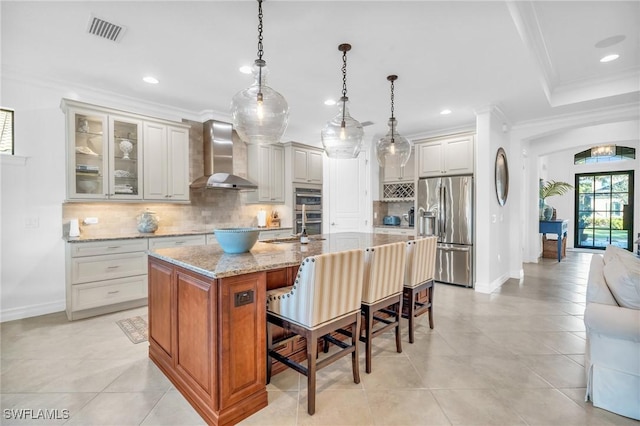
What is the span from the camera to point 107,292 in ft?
11.4

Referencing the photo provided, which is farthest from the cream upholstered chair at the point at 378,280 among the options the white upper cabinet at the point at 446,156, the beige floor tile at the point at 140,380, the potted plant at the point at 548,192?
the potted plant at the point at 548,192

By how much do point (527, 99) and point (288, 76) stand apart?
3.18 metres

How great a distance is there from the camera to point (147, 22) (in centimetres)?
243

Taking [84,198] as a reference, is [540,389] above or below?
below

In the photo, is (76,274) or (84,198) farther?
(84,198)

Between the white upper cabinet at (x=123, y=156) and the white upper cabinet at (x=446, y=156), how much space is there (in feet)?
12.7

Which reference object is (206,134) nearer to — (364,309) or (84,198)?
(84,198)

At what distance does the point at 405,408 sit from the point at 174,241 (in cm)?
332

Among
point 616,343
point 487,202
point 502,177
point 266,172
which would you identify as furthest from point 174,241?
point 502,177

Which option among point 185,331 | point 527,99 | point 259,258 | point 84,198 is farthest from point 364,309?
point 527,99

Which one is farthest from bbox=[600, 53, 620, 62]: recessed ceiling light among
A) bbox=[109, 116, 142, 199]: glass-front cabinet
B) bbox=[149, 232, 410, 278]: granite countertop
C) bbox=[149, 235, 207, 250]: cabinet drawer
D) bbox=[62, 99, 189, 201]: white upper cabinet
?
bbox=[109, 116, 142, 199]: glass-front cabinet

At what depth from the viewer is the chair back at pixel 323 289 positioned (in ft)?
5.98

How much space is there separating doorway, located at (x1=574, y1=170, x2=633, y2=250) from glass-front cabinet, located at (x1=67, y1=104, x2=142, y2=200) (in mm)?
11108

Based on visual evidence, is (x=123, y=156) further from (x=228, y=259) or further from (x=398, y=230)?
(x=398, y=230)
